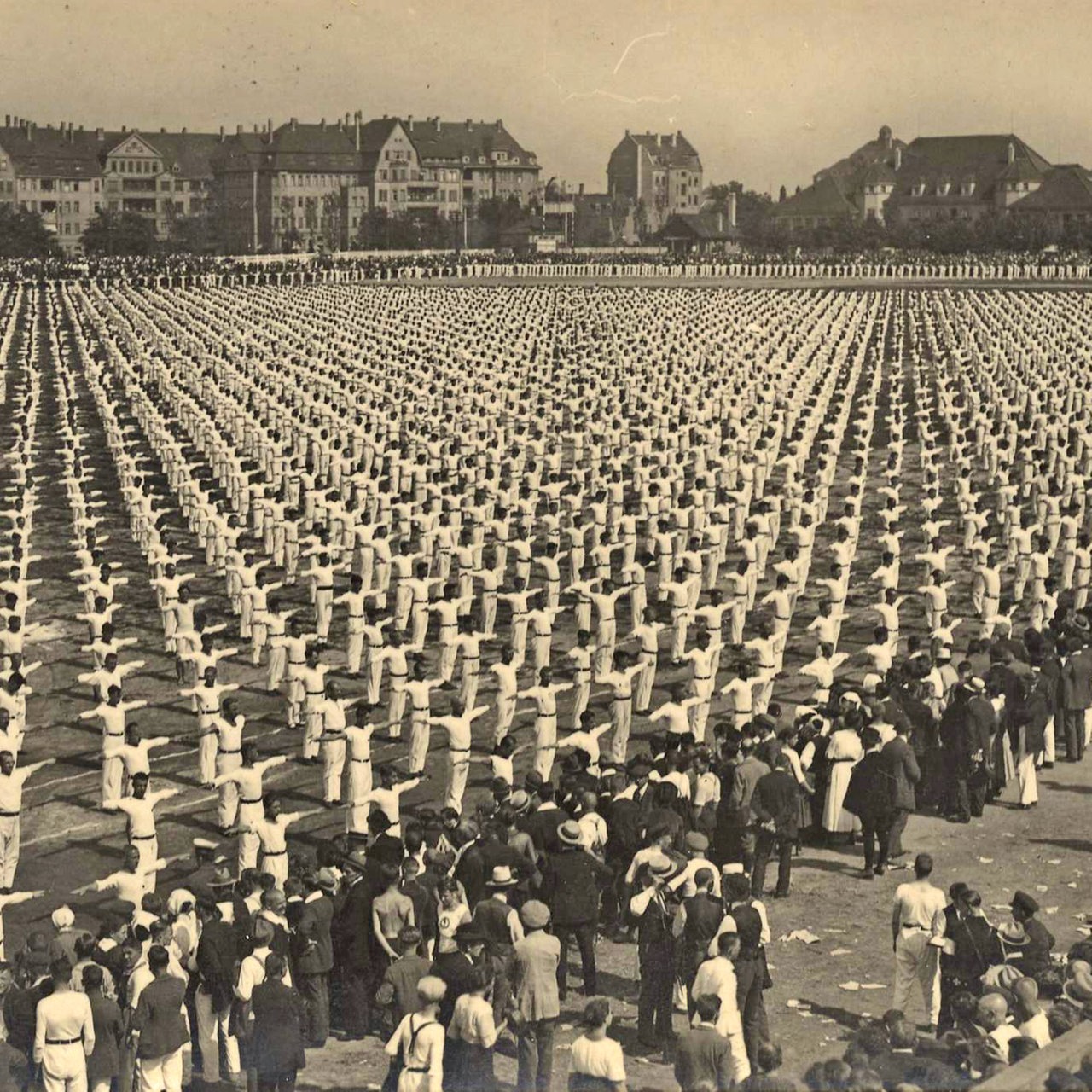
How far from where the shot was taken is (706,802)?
12.6 m

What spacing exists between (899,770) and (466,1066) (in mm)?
4823

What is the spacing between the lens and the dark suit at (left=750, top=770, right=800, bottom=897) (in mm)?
12234

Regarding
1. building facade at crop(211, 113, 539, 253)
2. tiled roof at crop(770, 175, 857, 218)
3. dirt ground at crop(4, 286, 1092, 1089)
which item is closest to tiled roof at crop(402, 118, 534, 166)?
building facade at crop(211, 113, 539, 253)

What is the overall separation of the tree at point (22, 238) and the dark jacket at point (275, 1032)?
3498 inches

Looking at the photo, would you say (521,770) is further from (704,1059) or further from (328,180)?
(328,180)

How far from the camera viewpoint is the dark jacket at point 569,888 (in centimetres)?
1084

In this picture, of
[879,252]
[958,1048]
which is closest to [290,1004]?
[958,1048]

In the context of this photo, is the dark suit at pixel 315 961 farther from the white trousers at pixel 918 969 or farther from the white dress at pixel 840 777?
the white dress at pixel 840 777

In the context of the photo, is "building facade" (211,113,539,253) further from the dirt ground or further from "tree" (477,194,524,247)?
the dirt ground

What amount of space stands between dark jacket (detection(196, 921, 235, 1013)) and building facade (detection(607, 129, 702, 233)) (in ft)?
444

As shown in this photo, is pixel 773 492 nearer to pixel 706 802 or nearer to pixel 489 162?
pixel 706 802

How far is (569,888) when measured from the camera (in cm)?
1085

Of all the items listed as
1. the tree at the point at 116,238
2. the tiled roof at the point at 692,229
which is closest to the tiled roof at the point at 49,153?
the tree at the point at 116,238

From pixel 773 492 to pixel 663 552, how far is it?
7.67 m
